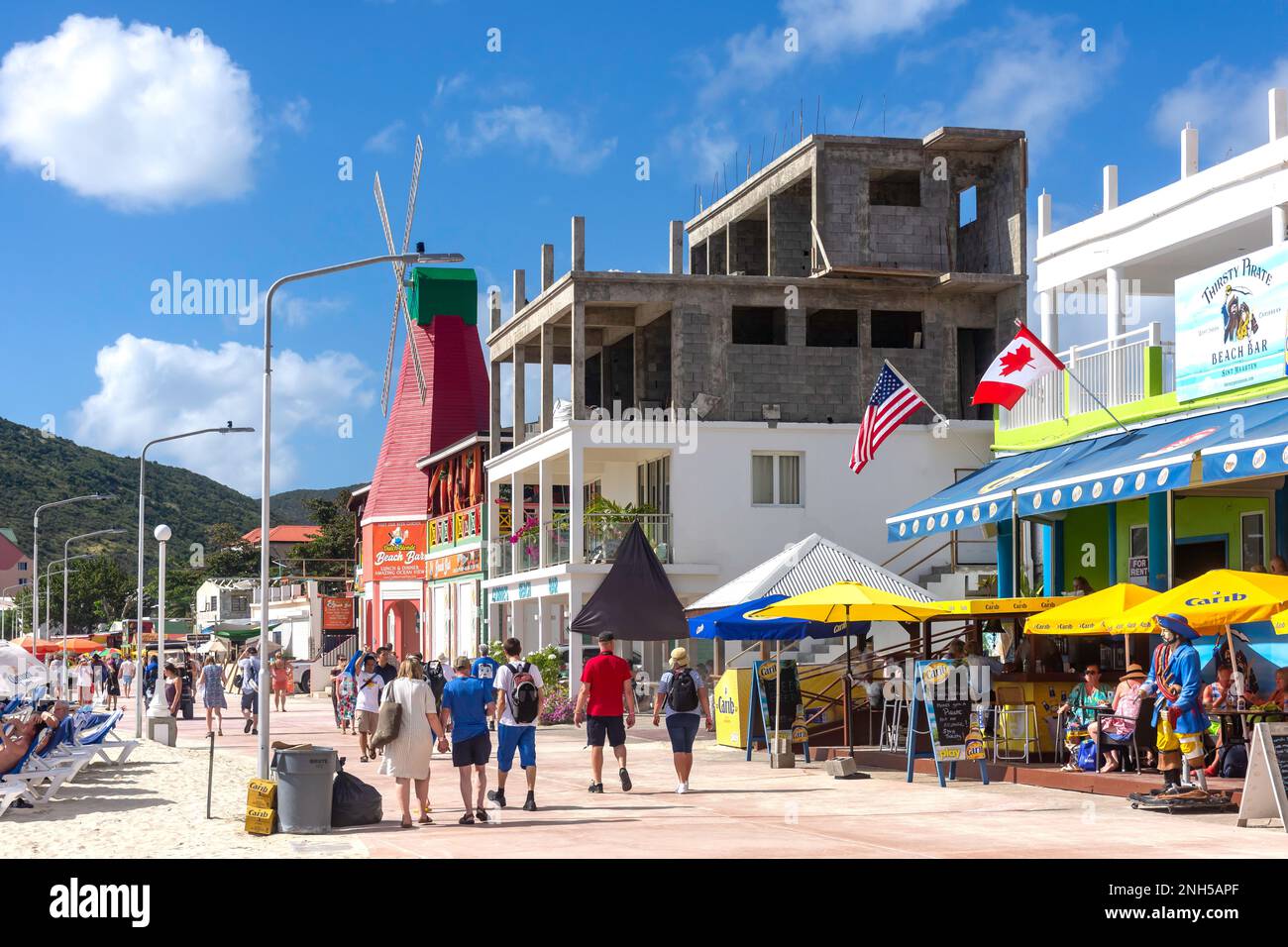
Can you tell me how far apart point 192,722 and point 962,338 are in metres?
21.1

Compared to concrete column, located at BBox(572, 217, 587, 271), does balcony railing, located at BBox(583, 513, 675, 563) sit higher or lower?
lower

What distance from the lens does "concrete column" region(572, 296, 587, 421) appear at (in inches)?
1558

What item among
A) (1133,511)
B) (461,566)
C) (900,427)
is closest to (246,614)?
(461,566)

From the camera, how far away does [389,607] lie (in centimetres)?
6238

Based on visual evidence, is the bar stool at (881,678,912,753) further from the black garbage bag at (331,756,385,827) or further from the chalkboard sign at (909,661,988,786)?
the black garbage bag at (331,756,385,827)

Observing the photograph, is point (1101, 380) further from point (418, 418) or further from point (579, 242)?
point (418, 418)

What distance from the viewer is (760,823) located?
1561cm

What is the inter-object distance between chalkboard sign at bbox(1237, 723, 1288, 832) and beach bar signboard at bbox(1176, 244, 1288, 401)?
26.8 ft

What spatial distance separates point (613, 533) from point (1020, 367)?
656 inches

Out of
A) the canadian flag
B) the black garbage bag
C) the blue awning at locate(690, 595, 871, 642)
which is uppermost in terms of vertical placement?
the canadian flag

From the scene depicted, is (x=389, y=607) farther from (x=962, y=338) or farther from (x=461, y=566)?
(x=962, y=338)

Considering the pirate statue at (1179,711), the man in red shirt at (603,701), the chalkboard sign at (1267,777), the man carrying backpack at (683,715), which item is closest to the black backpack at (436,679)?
the man in red shirt at (603,701)

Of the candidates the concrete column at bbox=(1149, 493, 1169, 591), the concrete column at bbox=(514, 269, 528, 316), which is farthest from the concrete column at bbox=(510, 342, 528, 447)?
the concrete column at bbox=(1149, 493, 1169, 591)

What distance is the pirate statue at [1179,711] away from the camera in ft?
54.2
